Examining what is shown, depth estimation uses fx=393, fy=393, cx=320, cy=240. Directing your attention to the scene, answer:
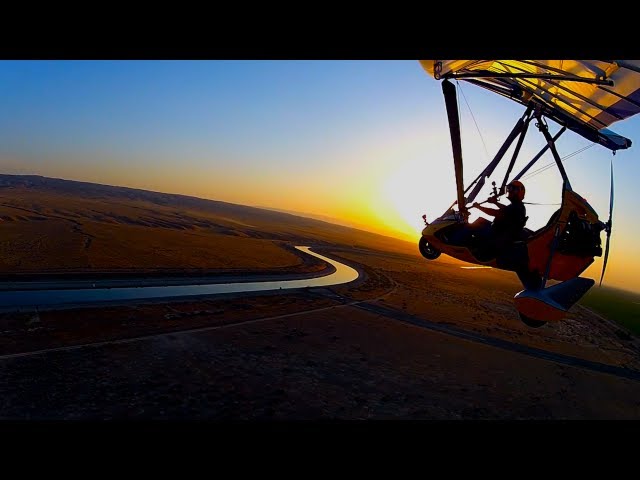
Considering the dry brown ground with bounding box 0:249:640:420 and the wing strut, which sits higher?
the wing strut

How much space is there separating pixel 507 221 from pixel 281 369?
Answer: 9818mm

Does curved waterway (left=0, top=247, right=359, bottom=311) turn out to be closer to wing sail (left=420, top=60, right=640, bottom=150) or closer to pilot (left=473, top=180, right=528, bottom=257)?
pilot (left=473, top=180, right=528, bottom=257)

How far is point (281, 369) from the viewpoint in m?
13.7

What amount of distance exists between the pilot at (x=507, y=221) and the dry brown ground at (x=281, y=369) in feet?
21.2

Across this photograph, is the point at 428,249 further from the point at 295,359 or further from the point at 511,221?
the point at 295,359

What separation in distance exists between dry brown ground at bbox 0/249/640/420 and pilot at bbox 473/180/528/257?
6.46 metres

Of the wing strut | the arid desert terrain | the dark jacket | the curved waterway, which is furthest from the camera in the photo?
the curved waterway

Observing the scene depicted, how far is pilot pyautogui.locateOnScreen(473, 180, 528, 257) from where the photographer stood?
6117 millimetres

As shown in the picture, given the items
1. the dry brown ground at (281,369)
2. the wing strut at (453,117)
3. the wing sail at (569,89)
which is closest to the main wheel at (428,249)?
the wing strut at (453,117)

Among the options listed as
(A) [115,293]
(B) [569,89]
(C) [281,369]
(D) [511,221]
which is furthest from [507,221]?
(A) [115,293]

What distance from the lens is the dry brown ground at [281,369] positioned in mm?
10570

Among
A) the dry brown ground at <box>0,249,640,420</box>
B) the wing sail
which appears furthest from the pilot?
the dry brown ground at <box>0,249,640,420</box>

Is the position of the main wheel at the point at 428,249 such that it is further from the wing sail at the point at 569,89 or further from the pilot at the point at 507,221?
the wing sail at the point at 569,89

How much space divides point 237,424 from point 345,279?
3514 cm
